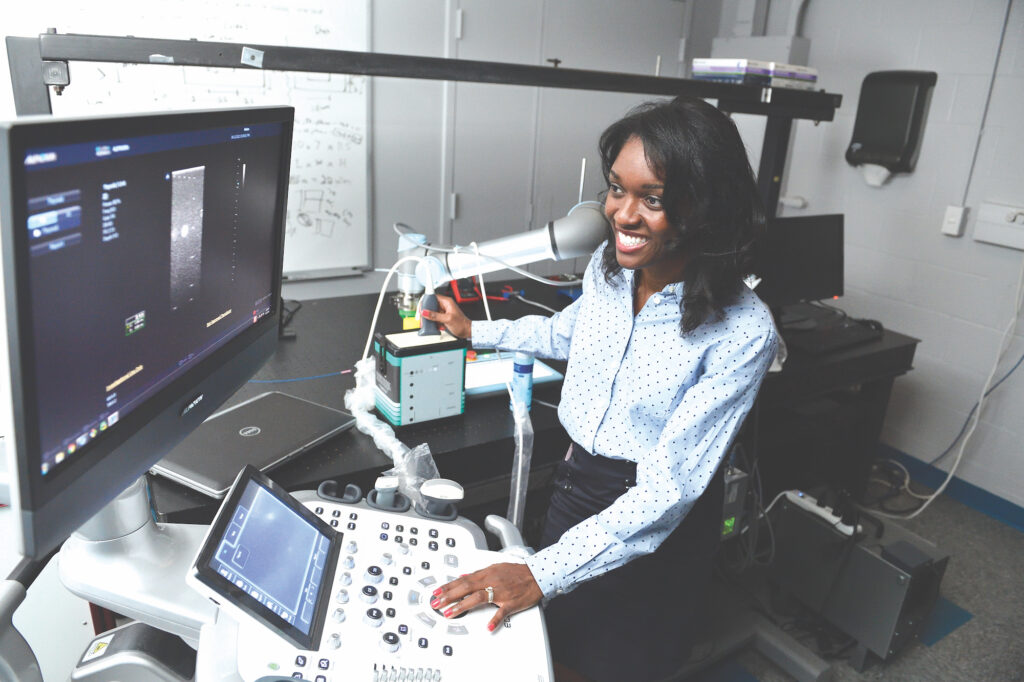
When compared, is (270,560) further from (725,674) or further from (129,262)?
(725,674)

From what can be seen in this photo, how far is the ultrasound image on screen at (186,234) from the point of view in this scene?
2.59 ft

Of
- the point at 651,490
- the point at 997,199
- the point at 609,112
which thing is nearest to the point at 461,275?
the point at 651,490

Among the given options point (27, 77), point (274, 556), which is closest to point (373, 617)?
point (274, 556)

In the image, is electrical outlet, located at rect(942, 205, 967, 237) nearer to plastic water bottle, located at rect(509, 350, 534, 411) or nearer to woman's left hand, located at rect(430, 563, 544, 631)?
plastic water bottle, located at rect(509, 350, 534, 411)

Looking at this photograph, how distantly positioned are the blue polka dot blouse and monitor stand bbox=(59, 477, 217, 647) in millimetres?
432

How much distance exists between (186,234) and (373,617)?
19.7 inches

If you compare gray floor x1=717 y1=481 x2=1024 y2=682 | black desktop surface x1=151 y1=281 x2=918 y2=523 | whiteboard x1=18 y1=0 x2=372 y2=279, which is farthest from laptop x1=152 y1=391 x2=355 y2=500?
whiteboard x1=18 y1=0 x2=372 y2=279

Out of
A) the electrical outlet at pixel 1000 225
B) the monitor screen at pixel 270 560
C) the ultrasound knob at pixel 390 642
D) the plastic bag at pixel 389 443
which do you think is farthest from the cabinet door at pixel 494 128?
the ultrasound knob at pixel 390 642

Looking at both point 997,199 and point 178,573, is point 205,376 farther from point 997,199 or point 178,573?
point 997,199

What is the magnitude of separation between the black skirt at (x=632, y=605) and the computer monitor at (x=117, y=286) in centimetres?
68

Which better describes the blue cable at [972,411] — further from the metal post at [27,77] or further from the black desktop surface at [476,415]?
the metal post at [27,77]

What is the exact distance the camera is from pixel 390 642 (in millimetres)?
739

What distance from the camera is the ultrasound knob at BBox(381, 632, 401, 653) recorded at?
732 millimetres

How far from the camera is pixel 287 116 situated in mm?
1021
